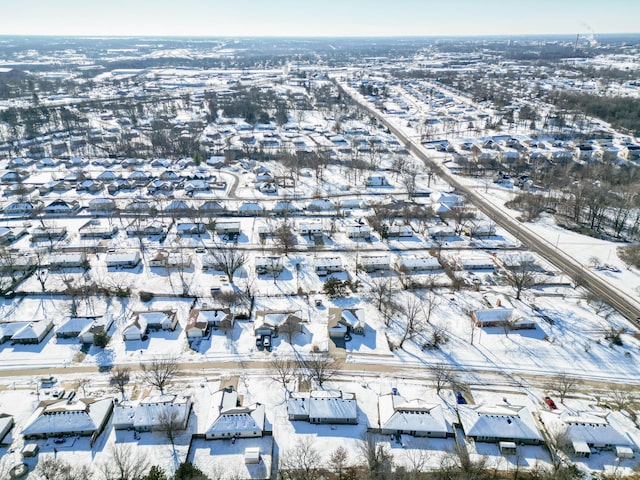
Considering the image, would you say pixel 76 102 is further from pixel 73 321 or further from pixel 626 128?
pixel 626 128

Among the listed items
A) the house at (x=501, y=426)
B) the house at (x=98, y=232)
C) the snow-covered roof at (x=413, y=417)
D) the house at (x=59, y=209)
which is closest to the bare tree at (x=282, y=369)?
the snow-covered roof at (x=413, y=417)

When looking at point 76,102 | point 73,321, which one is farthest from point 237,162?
point 76,102

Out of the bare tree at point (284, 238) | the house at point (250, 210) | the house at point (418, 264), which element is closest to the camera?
A: the house at point (418, 264)

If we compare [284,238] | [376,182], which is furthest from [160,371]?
[376,182]

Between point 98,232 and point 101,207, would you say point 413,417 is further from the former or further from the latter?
point 101,207

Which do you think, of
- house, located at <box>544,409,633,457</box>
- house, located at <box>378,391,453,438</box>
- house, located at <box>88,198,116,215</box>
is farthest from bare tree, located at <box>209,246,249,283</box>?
house, located at <box>544,409,633,457</box>

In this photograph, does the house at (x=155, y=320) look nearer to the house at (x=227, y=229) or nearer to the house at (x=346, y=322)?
the house at (x=346, y=322)
